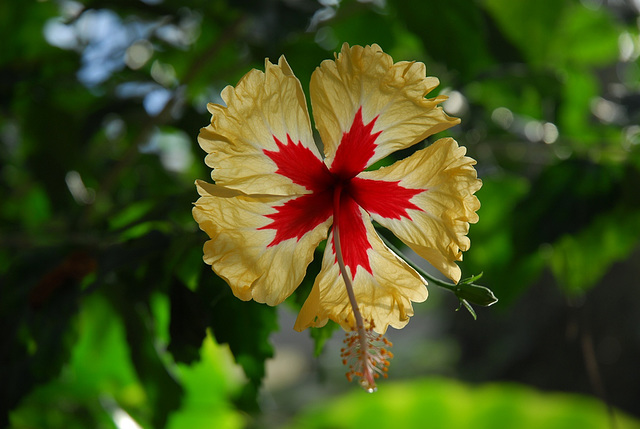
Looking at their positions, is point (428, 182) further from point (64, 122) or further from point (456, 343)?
Answer: point (456, 343)

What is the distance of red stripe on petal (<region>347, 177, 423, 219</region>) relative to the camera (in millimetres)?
368

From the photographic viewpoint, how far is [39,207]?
1.10m

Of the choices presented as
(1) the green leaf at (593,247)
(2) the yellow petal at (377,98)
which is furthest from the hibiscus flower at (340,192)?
(1) the green leaf at (593,247)

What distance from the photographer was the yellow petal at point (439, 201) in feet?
1.10

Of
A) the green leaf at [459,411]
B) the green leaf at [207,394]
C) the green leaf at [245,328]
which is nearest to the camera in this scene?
the green leaf at [245,328]

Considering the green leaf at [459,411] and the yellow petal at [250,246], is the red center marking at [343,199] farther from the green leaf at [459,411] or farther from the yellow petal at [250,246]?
the green leaf at [459,411]

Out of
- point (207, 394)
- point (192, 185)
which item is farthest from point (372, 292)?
point (207, 394)

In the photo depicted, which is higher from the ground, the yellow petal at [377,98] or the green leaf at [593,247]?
the yellow petal at [377,98]

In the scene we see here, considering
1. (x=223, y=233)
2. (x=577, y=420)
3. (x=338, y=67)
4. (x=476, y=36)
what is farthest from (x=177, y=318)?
(x=577, y=420)

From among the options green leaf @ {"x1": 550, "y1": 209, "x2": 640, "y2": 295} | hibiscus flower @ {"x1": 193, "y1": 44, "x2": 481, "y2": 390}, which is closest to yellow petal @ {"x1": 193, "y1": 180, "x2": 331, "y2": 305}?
hibiscus flower @ {"x1": 193, "y1": 44, "x2": 481, "y2": 390}

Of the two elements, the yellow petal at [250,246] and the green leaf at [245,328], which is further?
the green leaf at [245,328]

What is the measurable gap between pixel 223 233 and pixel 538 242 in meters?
0.44

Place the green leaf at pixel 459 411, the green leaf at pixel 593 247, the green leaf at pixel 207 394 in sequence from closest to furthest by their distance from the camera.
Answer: the green leaf at pixel 593 247 < the green leaf at pixel 207 394 < the green leaf at pixel 459 411

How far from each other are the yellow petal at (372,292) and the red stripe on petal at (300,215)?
2cm
